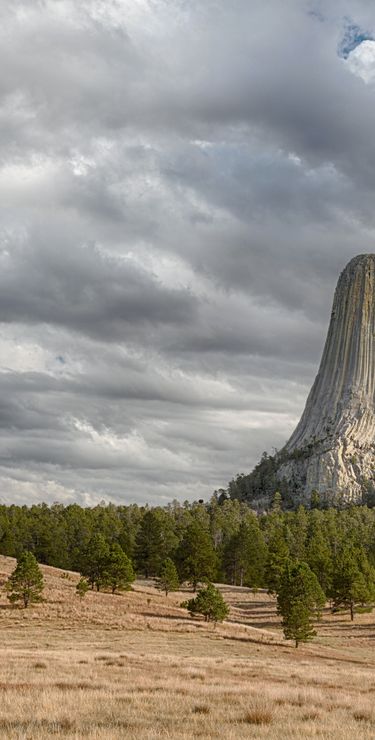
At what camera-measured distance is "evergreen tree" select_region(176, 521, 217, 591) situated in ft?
324

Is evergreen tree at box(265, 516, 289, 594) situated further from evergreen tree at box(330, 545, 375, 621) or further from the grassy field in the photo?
the grassy field

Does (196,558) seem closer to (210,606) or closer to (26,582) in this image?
(210,606)

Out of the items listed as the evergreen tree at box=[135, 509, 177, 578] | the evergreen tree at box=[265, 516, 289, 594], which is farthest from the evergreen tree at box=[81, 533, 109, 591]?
the evergreen tree at box=[135, 509, 177, 578]

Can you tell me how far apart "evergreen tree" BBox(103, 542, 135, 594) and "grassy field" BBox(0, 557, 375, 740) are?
11447mm

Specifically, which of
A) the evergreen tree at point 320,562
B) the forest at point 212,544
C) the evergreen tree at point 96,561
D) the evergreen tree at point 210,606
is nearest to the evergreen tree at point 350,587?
the forest at point 212,544

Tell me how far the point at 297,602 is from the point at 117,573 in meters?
25.3

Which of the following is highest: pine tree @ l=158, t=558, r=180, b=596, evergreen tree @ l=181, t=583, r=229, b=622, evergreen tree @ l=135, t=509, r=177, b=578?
evergreen tree @ l=135, t=509, r=177, b=578

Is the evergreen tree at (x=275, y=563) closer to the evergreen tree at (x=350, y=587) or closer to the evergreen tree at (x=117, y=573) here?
the evergreen tree at (x=350, y=587)

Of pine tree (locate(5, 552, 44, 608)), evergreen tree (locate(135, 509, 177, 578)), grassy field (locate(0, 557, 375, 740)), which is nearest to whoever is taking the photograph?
grassy field (locate(0, 557, 375, 740))

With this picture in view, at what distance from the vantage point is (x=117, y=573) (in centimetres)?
8144

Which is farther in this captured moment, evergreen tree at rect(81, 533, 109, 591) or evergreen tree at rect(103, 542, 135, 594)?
evergreen tree at rect(81, 533, 109, 591)

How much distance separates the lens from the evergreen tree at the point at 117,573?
8112 centimetres

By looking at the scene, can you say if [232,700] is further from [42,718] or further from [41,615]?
[41,615]

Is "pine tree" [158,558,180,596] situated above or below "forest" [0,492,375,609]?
below
